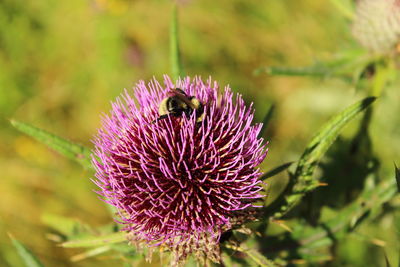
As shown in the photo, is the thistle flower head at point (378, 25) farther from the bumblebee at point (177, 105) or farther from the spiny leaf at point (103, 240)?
the spiny leaf at point (103, 240)

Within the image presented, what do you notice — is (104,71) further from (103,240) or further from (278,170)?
(278,170)

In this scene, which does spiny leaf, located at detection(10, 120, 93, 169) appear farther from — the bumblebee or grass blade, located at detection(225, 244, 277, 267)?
grass blade, located at detection(225, 244, 277, 267)

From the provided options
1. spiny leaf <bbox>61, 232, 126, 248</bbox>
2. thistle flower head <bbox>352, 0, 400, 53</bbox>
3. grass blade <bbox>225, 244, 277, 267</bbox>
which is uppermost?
thistle flower head <bbox>352, 0, 400, 53</bbox>

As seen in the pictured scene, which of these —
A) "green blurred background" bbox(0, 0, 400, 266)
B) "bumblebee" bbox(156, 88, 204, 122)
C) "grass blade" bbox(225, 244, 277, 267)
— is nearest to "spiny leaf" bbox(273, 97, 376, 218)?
"grass blade" bbox(225, 244, 277, 267)

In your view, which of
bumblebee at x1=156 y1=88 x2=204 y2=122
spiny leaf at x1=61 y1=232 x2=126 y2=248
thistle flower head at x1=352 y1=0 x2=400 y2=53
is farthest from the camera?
thistle flower head at x1=352 y1=0 x2=400 y2=53

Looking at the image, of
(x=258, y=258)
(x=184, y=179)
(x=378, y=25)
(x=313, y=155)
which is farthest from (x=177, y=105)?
(x=378, y=25)

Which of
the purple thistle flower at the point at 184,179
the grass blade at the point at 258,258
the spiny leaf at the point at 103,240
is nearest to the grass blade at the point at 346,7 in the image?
the purple thistle flower at the point at 184,179

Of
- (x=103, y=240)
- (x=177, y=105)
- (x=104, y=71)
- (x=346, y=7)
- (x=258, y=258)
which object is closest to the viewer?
(x=258, y=258)
